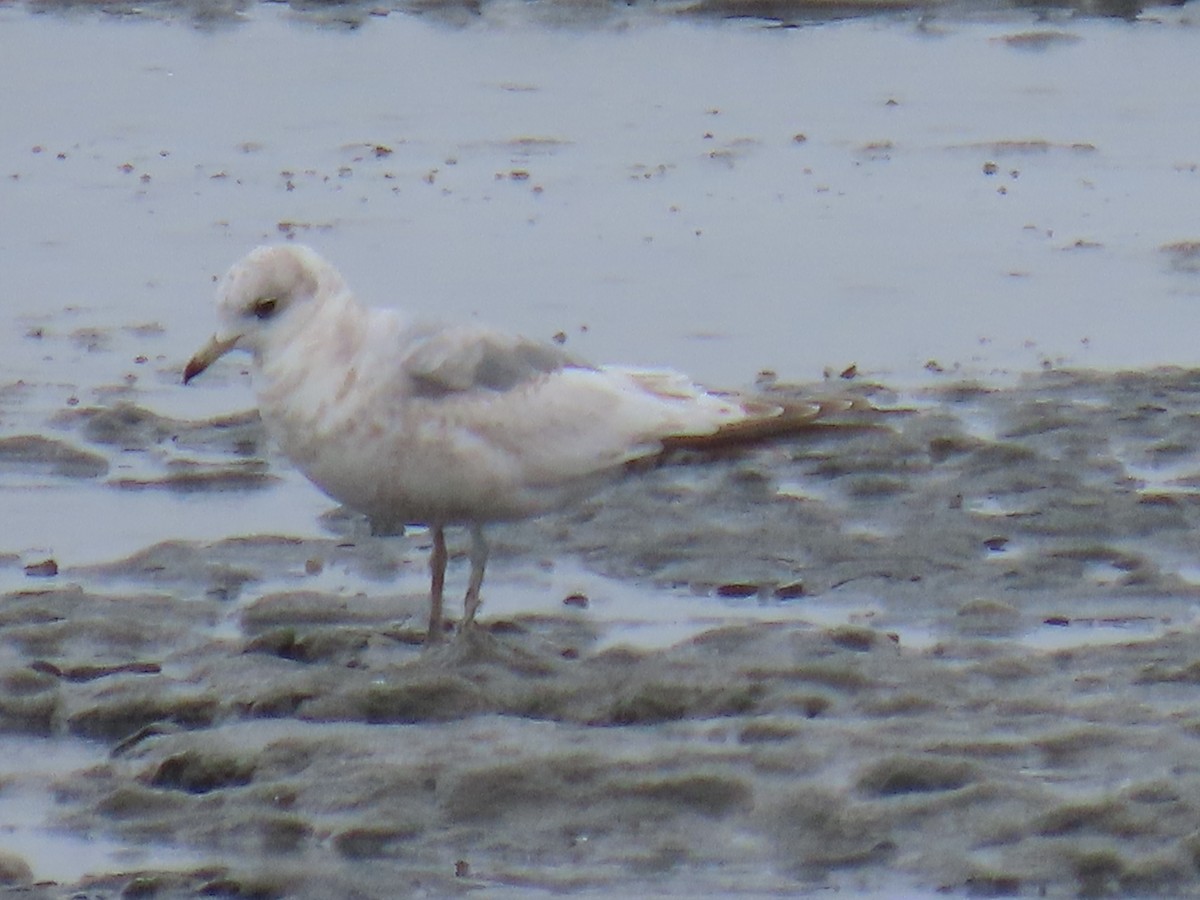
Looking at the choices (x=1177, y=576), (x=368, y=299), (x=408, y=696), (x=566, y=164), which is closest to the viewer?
(x=408, y=696)

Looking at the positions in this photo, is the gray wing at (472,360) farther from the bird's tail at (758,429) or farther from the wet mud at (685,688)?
the wet mud at (685,688)

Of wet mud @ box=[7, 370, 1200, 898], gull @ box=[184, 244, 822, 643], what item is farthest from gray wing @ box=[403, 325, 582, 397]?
wet mud @ box=[7, 370, 1200, 898]

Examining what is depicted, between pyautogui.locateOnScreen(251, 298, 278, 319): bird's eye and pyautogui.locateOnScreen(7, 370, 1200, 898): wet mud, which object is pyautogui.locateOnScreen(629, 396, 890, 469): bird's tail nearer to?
pyautogui.locateOnScreen(7, 370, 1200, 898): wet mud

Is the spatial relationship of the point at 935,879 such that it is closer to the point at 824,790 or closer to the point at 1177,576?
the point at 824,790

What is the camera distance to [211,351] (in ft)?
20.1

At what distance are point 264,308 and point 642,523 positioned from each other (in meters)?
1.57

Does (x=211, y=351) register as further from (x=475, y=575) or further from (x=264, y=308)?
(x=475, y=575)

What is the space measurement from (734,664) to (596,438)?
2.42 feet

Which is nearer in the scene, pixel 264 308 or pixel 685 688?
pixel 685 688

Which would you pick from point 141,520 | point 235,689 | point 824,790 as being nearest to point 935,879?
point 824,790

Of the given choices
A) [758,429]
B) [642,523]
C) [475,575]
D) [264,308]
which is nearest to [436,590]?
[475,575]

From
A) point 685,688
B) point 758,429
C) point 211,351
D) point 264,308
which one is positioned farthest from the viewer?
point 758,429

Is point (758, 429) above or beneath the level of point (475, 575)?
above

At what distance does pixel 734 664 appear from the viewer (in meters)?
5.79
